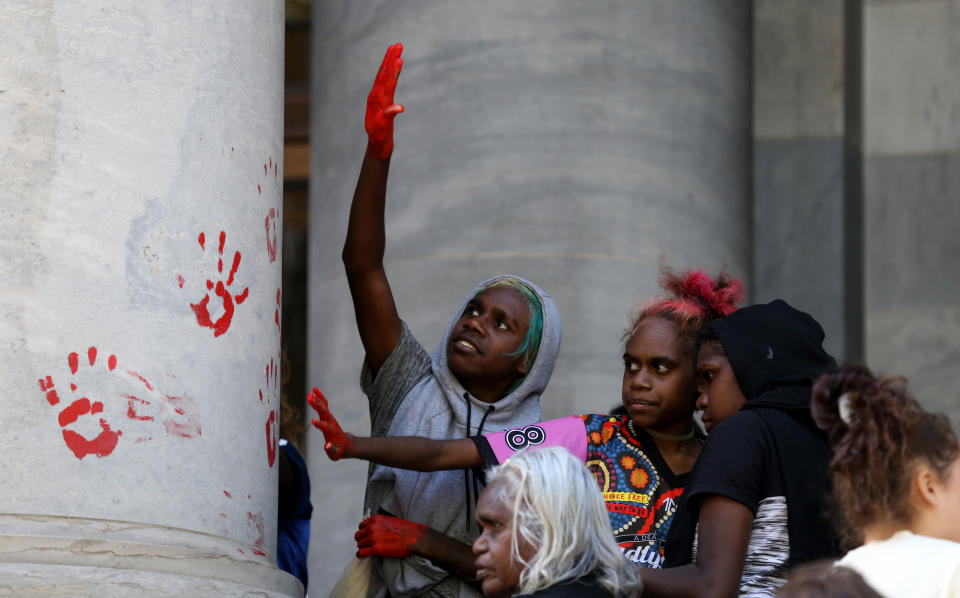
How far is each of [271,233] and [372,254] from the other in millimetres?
400

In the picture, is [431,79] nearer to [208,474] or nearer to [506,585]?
[208,474]

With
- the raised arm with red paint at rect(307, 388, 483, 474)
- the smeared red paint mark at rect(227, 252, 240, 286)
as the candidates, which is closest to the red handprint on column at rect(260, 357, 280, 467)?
the raised arm with red paint at rect(307, 388, 483, 474)

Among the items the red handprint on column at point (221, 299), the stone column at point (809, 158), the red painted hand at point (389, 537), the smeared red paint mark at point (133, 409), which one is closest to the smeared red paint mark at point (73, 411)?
the smeared red paint mark at point (133, 409)

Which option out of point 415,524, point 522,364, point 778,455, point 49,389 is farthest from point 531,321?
point 49,389

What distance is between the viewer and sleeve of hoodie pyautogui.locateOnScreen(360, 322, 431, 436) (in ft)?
16.3

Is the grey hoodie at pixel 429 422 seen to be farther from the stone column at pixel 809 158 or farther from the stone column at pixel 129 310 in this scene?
the stone column at pixel 809 158

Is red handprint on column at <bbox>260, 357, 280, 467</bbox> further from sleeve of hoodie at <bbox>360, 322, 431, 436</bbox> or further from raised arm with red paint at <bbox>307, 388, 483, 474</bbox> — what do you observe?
sleeve of hoodie at <bbox>360, 322, 431, 436</bbox>

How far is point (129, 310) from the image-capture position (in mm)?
4027

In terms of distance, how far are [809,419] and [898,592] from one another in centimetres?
92

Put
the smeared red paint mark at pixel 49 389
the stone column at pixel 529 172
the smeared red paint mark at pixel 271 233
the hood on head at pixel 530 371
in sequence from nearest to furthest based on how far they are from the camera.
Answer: the smeared red paint mark at pixel 49 389
the smeared red paint mark at pixel 271 233
the hood on head at pixel 530 371
the stone column at pixel 529 172

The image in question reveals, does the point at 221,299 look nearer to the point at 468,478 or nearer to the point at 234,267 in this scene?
the point at 234,267

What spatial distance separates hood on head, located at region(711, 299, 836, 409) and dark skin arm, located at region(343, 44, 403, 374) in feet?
3.78

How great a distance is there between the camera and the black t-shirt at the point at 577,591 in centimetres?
349

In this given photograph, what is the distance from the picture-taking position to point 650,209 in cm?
798
